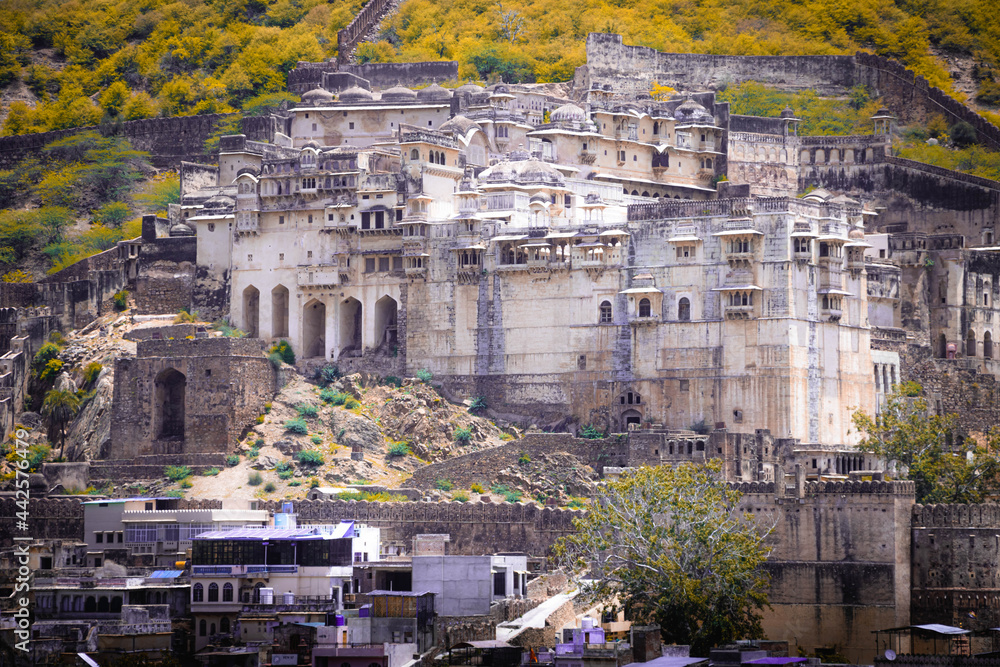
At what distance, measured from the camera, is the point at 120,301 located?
8488 cm

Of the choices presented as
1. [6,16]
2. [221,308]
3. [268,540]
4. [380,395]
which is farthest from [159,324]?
[6,16]

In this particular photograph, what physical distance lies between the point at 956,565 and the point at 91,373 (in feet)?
115

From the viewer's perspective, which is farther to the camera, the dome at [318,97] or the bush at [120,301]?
the dome at [318,97]

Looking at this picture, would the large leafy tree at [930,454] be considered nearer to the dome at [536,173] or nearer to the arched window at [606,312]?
the arched window at [606,312]

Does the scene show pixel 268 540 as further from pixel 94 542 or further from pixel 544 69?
pixel 544 69

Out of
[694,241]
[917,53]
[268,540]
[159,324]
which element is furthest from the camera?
[917,53]

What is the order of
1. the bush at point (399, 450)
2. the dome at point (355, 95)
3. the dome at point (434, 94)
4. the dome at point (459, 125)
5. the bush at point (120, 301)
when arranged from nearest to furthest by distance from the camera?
the bush at point (399, 450) < the dome at point (459, 125) < the bush at point (120, 301) < the dome at point (434, 94) < the dome at point (355, 95)

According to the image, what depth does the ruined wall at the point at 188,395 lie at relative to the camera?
75312 mm

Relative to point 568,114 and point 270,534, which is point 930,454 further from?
point 568,114

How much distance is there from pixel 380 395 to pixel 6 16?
5395 centimetres

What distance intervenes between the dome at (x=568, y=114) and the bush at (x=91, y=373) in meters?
19.9

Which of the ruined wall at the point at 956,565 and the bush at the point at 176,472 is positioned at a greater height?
the bush at the point at 176,472

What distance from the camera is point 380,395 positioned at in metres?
77.4
